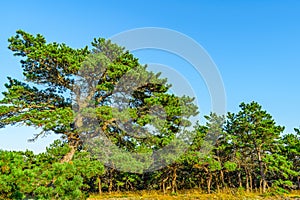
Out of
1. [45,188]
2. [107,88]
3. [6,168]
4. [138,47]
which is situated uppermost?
[138,47]

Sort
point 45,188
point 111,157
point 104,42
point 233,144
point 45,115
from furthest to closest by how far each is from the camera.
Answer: point 233,144
point 104,42
point 111,157
point 45,115
point 45,188

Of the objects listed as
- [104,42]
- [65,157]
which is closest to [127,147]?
[65,157]

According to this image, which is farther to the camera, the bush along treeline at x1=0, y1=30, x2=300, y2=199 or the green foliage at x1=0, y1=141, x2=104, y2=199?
the bush along treeline at x1=0, y1=30, x2=300, y2=199

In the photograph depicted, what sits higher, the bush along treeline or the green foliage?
the bush along treeline

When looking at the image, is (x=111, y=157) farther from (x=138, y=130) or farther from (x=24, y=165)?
(x=24, y=165)

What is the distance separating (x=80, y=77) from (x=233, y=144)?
1458 centimetres

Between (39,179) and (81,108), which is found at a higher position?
(81,108)

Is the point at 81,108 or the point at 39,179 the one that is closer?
the point at 39,179

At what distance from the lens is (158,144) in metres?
11.1

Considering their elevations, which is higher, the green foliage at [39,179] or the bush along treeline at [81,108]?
the bush along treeline at [81,108]

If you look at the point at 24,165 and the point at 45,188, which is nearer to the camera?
the point at 45,188

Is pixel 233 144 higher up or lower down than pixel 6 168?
higher up

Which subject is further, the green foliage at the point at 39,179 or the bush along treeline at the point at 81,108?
the bush along treeline at the point at 81,108

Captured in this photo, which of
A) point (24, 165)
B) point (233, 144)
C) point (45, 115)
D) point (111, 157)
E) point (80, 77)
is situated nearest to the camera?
point (24, 165)
